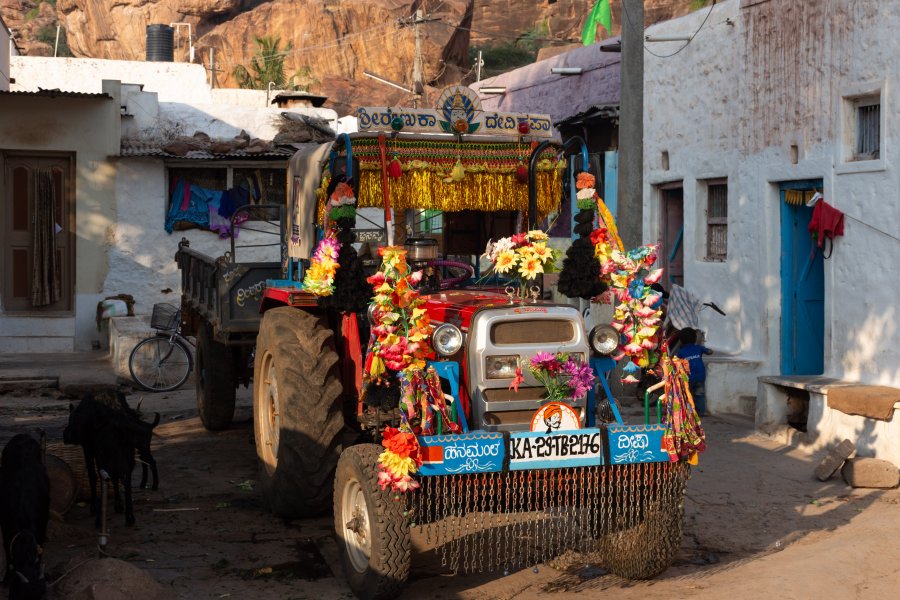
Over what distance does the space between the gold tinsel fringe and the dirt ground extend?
2.33m

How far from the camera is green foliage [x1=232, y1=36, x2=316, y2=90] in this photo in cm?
4703

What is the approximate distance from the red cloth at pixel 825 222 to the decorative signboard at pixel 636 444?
19.5ft

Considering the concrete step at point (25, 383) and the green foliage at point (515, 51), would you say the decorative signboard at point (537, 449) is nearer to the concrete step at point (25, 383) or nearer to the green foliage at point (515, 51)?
the concrete step at point (25, 383)

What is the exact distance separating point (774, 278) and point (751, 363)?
993 millimetres

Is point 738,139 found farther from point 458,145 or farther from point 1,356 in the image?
point 1,356

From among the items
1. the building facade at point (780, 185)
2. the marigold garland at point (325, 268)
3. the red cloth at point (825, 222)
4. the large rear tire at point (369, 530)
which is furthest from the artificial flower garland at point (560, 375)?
the red cloth at point (825, 222)

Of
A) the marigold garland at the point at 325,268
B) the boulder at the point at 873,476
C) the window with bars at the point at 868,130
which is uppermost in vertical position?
the window with bars at the point at 868,130

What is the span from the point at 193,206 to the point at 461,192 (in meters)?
12.2

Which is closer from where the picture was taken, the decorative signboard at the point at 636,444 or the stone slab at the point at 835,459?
the decorative signboard at the point at 636,444

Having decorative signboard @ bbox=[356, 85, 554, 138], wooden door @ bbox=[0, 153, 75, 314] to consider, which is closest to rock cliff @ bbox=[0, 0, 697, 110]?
wooden door @ bbox=[0, 153, 75, 314]

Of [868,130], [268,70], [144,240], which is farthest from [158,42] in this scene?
[868,130]

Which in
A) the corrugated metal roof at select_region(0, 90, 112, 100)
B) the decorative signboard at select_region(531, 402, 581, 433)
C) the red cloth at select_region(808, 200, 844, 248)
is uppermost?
the corrugated metal roof at select_region(0, 90, 112, 100)

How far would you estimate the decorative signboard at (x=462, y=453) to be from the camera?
5.68 metres

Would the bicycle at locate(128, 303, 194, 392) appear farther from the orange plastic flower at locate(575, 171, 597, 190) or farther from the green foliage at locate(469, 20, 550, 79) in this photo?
the green foliage at locate(469, 20, 550, 79)
